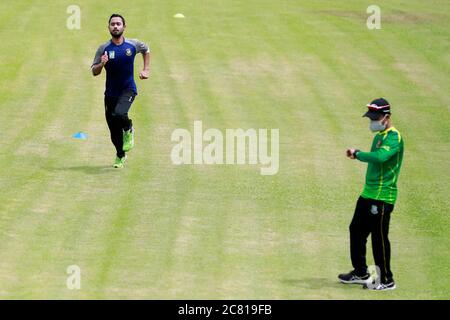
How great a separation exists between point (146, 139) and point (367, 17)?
14005 mm

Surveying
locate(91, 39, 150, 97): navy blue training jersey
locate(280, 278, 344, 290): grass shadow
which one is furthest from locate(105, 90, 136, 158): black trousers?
locate(280, 278, 344, 290): grass shadow

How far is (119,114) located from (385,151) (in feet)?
22.5

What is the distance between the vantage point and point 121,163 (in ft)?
62.1

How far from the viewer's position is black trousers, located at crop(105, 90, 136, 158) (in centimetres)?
1844

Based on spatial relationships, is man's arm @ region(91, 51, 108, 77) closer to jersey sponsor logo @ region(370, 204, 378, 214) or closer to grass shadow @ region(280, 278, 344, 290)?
grass shadow @ region(280, 278, 344, 290)

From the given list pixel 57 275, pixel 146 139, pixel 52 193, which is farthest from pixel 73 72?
pixel 57 275

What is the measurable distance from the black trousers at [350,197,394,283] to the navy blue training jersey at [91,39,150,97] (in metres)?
6.64

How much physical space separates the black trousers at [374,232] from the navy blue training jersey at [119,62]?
6.64 meters

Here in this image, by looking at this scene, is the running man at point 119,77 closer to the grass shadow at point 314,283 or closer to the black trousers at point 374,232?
the grass shadow at point 314,283

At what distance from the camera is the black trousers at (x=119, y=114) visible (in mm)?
18438

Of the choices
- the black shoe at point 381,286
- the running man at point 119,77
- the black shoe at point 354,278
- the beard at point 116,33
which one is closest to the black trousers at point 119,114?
the running man at point 119,77

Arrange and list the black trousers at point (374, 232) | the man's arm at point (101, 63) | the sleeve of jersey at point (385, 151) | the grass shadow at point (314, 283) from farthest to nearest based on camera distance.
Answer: the man's arm at point (101, 63) → the grass shadow at point (314, 283) → the black trousers at point (374, 232) → the sleeve of jersey at point (385, 151)

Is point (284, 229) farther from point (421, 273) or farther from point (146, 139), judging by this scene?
point (146, 139)

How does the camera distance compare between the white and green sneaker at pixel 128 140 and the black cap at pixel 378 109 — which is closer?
the black cap at pixel 378 109
